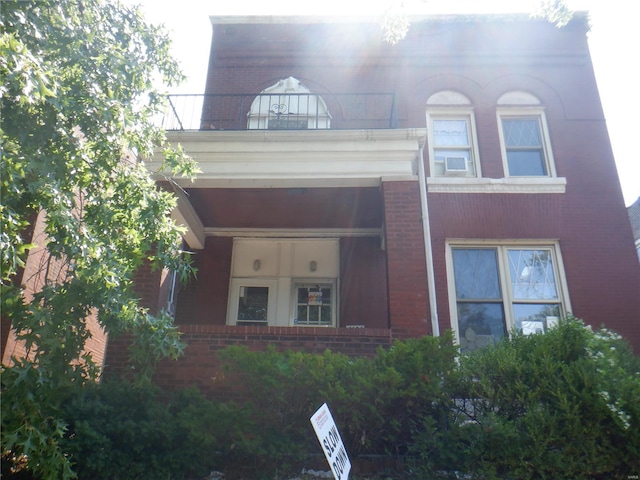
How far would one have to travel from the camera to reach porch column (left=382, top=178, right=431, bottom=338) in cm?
618

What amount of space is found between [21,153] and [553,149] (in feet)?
27.4

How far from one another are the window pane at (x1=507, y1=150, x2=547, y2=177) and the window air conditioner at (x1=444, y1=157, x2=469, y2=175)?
854mm

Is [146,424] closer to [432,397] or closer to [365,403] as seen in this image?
[365,403]

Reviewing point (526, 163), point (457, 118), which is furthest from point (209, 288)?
point (526, 163)

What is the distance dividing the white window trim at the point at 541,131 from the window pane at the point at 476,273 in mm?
1564

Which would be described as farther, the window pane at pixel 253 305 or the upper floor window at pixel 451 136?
the window pane at pixel 253 305

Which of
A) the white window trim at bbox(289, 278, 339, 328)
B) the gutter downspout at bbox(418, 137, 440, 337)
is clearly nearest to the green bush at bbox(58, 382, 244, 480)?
the gutter downspout at bbox(418, 137, 440, 337)

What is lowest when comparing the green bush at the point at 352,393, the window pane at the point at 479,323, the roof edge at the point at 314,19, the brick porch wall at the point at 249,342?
the green bush at the point at 352,393

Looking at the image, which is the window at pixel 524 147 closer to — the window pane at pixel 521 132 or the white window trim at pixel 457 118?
the window pane at pixel 521 132

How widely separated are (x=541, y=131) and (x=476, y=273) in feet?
10.6

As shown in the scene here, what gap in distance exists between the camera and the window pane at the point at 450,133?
936 cm

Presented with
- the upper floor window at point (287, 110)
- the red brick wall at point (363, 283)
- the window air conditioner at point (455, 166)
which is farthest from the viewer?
the upper floor window at point (287, 110)

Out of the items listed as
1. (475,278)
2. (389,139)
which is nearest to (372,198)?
(389,139)

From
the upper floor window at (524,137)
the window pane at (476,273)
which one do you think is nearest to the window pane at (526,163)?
the upper floor window at (524,137)
